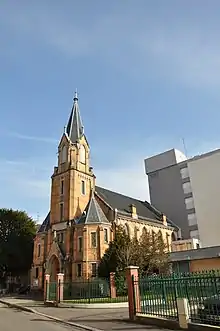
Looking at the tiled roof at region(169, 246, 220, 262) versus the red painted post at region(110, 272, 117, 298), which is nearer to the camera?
the red painted post at region(110, 272, 117, 298)

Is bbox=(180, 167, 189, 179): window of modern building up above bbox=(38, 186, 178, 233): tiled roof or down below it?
above

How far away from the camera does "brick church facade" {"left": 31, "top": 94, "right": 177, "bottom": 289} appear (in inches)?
1575

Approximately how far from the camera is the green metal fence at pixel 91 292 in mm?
25842

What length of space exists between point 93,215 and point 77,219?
7.78 feet

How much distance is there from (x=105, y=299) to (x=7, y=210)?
3722 cm

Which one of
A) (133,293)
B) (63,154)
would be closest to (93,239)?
(63,154)

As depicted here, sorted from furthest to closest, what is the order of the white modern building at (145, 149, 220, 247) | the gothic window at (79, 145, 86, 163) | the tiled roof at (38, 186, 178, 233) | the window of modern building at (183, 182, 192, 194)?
the window of modern building at (183, 182, 192, 194)
the white modern building at (145, 149, 220, 247)
the gothic window at (79, 145, 86, 163)
the tiled roof at (38, 186, 178, 233)

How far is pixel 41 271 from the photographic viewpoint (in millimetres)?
43219

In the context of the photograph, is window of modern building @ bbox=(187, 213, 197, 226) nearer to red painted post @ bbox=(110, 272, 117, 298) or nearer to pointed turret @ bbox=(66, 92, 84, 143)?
pointed turret @ bbox=(66, 92, 84, 143)

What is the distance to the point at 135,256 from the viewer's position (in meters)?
36.5

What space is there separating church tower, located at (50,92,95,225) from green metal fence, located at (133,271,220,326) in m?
29.2

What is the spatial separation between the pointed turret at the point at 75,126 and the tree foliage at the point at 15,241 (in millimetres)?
19276

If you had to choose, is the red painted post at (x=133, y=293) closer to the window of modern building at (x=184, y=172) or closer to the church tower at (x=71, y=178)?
the church tower at (x=71, y=178)

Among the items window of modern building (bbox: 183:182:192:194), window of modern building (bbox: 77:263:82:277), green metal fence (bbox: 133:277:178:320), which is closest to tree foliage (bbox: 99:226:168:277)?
window of modern building (bbox: 77:263:82:277)
